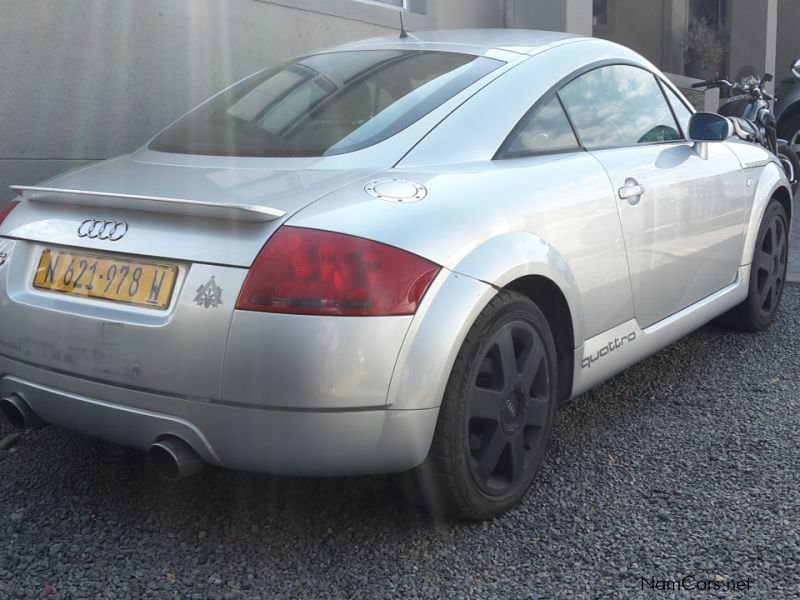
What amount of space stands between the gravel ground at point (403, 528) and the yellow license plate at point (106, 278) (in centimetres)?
71

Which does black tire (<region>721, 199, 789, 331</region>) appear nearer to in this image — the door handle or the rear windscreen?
the door handle

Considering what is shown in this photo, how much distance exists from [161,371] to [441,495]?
2.71 ft

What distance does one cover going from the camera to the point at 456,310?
241 cm

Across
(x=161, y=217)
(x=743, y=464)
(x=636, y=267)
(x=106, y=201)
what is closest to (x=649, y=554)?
(x=743, y=464)

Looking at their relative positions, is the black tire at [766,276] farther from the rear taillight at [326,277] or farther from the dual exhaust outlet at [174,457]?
the dual exhaust outlet at [174,457]

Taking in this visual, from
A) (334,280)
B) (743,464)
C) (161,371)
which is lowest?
(743,464)

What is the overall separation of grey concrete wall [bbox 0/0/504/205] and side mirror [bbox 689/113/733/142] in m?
2.79

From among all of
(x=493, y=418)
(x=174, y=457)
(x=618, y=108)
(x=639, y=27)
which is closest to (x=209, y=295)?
(x=174, y=457)

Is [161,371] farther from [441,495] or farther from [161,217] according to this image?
[441,495]

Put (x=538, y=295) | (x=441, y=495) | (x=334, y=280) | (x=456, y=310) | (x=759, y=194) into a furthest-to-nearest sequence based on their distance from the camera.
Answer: (x=759, y=194)
(x=538, y=295)
(x=441, y=495)
(x=456, y=310)
(x=334, y=280)

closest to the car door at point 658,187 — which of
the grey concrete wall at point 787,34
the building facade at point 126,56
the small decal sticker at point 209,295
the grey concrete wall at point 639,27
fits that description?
the small decal sticker at point 209,295

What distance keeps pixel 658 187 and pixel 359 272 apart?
1626 millimetres

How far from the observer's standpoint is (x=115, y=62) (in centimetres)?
487

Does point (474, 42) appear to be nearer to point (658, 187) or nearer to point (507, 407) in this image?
point (658, 187)
